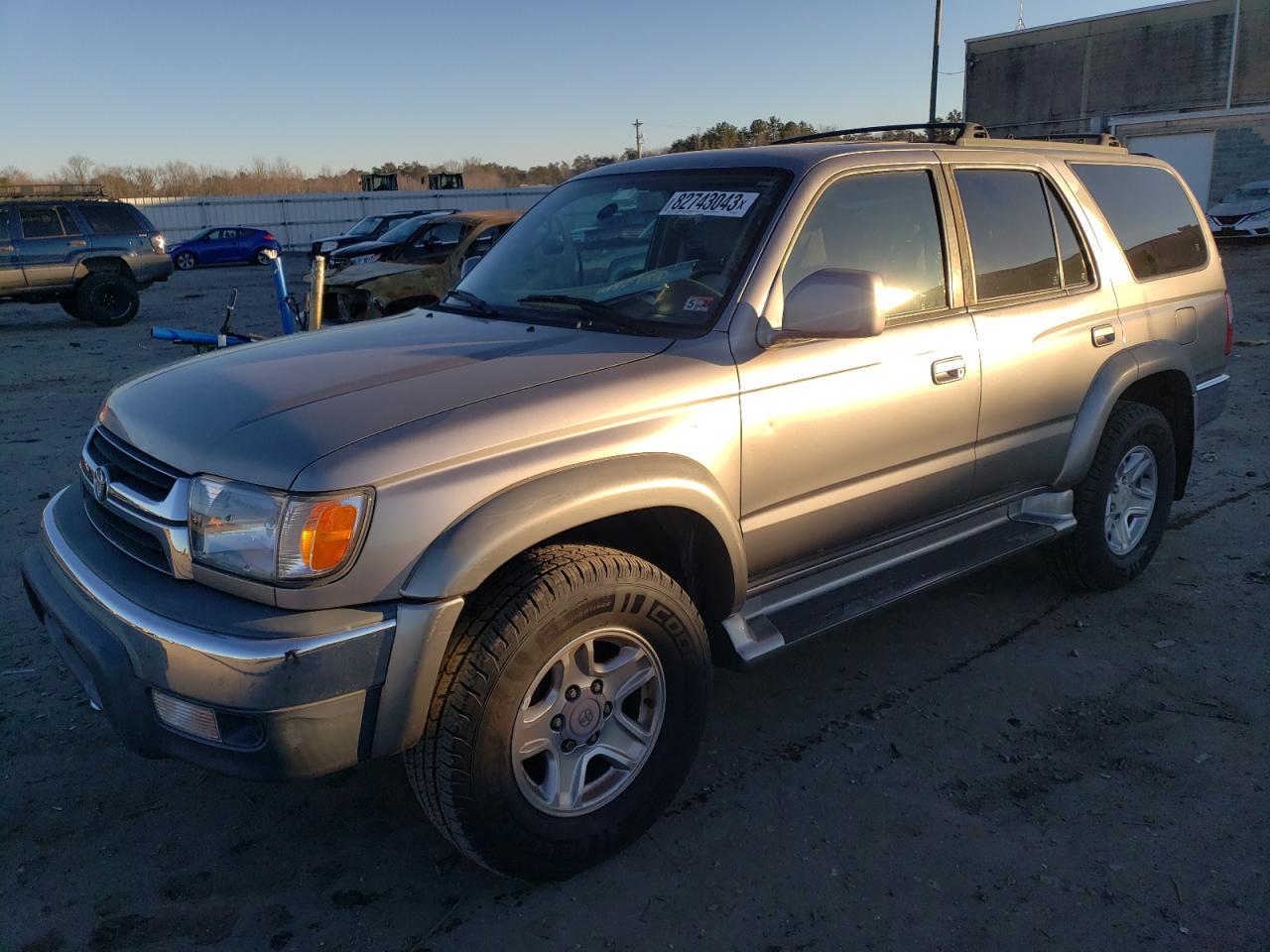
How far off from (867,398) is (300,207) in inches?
1676

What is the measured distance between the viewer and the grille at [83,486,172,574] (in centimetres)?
241

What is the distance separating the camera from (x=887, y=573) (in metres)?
3.38

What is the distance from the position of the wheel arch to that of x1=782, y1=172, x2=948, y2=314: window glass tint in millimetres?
996

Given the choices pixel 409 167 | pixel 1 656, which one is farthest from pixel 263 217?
pixel 409 167

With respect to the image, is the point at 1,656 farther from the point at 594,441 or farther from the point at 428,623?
the point at 594,441

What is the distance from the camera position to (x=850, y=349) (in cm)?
307

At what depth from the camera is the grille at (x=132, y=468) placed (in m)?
2.43

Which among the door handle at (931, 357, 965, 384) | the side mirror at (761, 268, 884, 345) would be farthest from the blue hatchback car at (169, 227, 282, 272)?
the side mirror at (761, 268, 884, 345)

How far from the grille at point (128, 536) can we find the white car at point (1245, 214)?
25164 mm

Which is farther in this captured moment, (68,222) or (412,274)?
(68,222)

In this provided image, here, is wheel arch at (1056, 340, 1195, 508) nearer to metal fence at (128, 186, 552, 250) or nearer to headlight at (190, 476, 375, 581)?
headlight at (190, 476, 375, 581)

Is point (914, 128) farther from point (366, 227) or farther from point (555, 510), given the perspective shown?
point (366, 227)

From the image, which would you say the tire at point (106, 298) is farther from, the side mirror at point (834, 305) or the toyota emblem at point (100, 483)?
the side mirror at point (834, 305)

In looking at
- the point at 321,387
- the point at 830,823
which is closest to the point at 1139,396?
the point at 830,823
